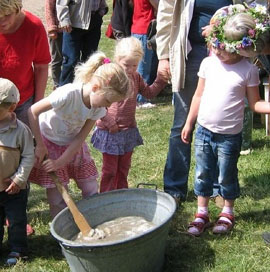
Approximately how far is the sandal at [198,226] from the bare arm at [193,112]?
0.54m

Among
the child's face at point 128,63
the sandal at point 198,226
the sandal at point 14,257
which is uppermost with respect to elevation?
the child's face at point 128,63

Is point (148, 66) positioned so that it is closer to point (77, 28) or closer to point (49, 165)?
point (77, 28)

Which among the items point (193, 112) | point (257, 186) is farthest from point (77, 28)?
point (193, 112)

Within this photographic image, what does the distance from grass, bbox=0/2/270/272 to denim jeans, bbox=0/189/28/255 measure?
0.12 m

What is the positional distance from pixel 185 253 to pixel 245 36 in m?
1.39

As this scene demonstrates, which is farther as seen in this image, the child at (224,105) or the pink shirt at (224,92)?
the pink shirt at (224,92)

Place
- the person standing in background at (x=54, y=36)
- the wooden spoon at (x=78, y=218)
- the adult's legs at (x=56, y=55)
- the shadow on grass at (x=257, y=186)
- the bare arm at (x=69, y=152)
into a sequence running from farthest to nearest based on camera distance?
the adult's legs at (x=56, y=55), the person standing in background at (x=54, y=36), the shadow on grass at (x=257, y=186), the bare arm at (x=69, y=152), the wooden spoon at (x=78, y=218)

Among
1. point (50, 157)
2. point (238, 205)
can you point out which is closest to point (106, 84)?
point (50, 157)

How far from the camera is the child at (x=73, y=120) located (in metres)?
3.36

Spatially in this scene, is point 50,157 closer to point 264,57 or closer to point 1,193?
point 1,193

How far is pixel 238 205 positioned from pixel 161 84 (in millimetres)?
1068

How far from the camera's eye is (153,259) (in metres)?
3.20

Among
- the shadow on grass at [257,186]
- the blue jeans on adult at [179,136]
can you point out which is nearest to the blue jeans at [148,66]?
the shadow on grass at [257,186]

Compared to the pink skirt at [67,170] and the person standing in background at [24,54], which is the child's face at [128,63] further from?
the pink skirt at [67,170]
